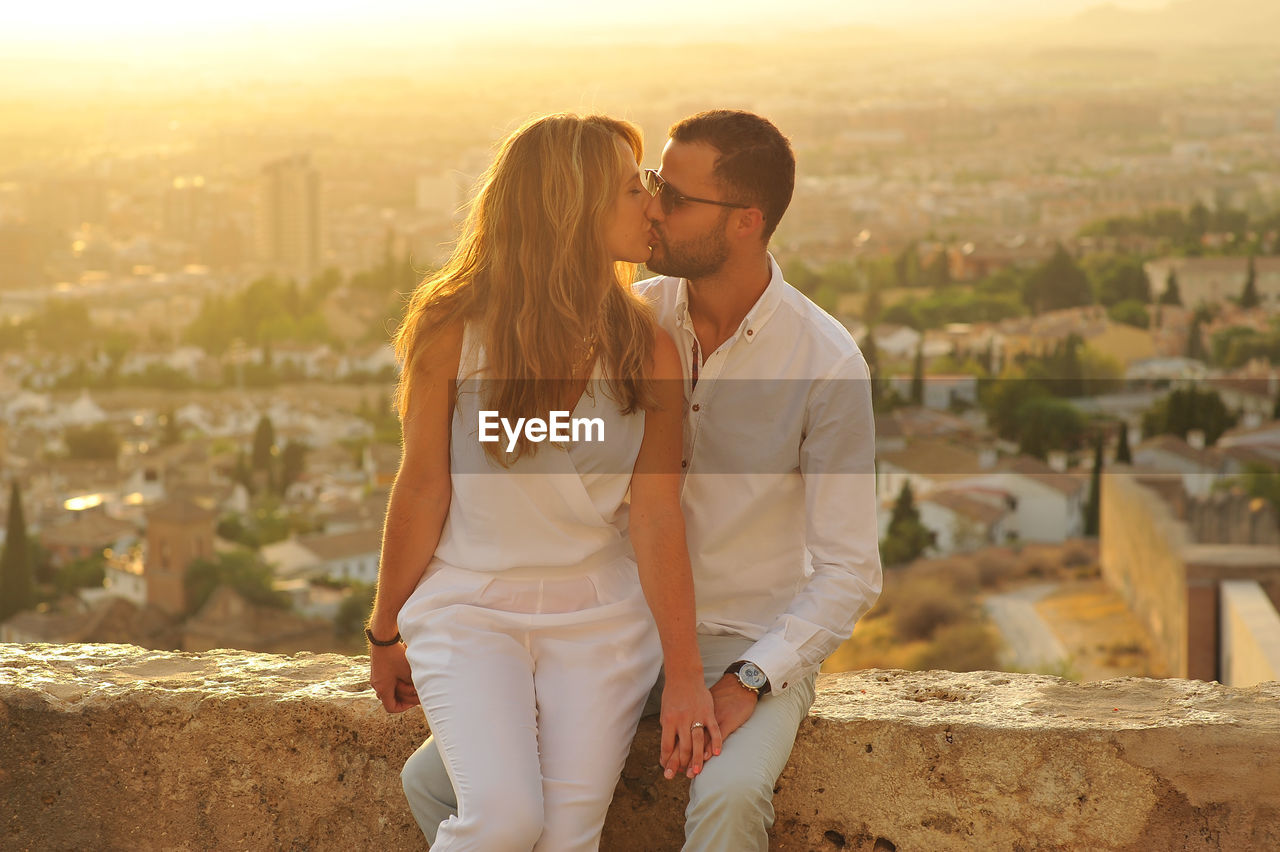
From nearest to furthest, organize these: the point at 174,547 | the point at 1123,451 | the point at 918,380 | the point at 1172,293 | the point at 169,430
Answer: the point at 1123,451 → the point at 174,547 → the point at 918,380 → the point at 169,430 → the point at 1172,293

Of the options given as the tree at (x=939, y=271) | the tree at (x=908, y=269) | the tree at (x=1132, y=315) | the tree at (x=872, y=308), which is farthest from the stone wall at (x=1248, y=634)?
the tree at (x=908, y=269)

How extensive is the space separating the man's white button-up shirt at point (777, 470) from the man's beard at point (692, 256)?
65 mm

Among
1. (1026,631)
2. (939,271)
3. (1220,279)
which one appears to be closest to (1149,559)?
(1026,631)

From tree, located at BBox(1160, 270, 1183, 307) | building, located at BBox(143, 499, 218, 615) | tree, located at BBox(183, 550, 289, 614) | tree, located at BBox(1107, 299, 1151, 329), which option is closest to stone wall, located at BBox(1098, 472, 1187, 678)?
tree, located at BBox(183, 550, 289, 614)

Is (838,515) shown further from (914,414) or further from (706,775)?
(914,414)

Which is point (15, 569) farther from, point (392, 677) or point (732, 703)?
point (732, 703)

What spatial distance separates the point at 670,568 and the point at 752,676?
0.13 meters

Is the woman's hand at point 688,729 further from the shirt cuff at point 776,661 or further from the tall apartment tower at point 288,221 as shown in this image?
the tall apartment tower at point 288,221

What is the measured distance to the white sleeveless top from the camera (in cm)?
133

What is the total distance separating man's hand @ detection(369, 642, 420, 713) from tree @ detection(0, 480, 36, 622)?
28.9 metres

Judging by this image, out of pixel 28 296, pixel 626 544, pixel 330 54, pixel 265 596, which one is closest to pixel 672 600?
pixel 626 544

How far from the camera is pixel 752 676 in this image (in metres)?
1.30

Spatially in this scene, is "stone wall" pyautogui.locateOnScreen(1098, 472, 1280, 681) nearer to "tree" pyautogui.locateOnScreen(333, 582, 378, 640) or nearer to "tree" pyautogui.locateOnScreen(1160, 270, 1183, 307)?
"tree" pyautogui.locateOnScreen(333, 582, 378, 640)

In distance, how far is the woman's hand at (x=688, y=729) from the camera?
1261 millimetres
